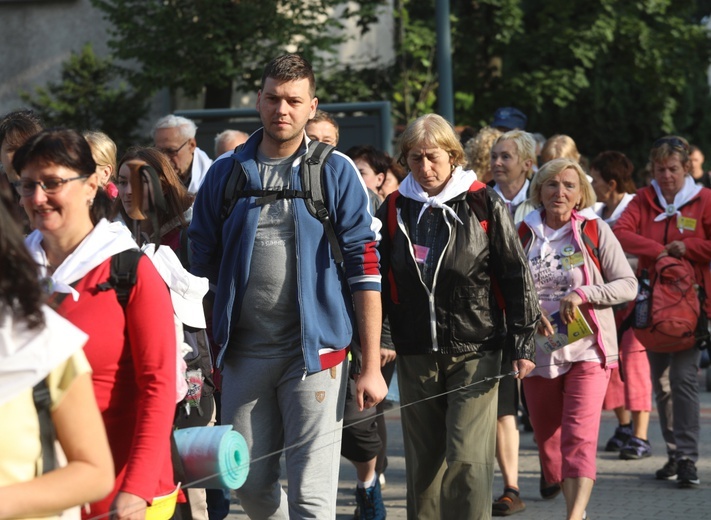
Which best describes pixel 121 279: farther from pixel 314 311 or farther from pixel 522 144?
pixel 522 144

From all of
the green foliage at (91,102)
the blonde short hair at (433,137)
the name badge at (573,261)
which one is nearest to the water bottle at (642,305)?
the name badge at (573,261)

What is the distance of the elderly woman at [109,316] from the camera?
322 centimetres

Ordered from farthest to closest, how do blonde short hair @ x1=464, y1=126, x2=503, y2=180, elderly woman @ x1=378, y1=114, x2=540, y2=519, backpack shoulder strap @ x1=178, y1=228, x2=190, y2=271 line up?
blonde short hair @ x1=464, y1=126, x2=503, y2=180 < elderly woman @ x1=378, y1=114, x2=540, y2=519 < backpack shoulder strap @ x1=178, y1=228, x2=190, y2=271

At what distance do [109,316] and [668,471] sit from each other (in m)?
5.56

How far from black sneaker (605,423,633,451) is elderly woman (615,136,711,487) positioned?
79cm

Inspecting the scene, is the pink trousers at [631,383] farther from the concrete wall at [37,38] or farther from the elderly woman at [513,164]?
the concrete wall at [37,38]

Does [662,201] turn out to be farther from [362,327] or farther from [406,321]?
[362,327]

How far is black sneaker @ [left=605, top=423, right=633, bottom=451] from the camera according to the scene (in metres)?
9.13

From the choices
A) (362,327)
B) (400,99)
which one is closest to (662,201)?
(362,327)

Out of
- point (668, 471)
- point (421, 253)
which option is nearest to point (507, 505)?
point (668, 471)

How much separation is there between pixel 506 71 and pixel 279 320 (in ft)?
48.7

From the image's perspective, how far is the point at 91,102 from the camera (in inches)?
681

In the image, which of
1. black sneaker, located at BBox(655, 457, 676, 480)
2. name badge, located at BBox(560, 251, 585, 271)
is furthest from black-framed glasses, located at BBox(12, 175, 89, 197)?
black sneaker, located at BBox(655, 457, 676, 480)

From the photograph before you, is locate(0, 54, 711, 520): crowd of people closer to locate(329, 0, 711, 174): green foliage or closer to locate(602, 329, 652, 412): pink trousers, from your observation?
locate(602, 329, 652, 412): pink trousers
